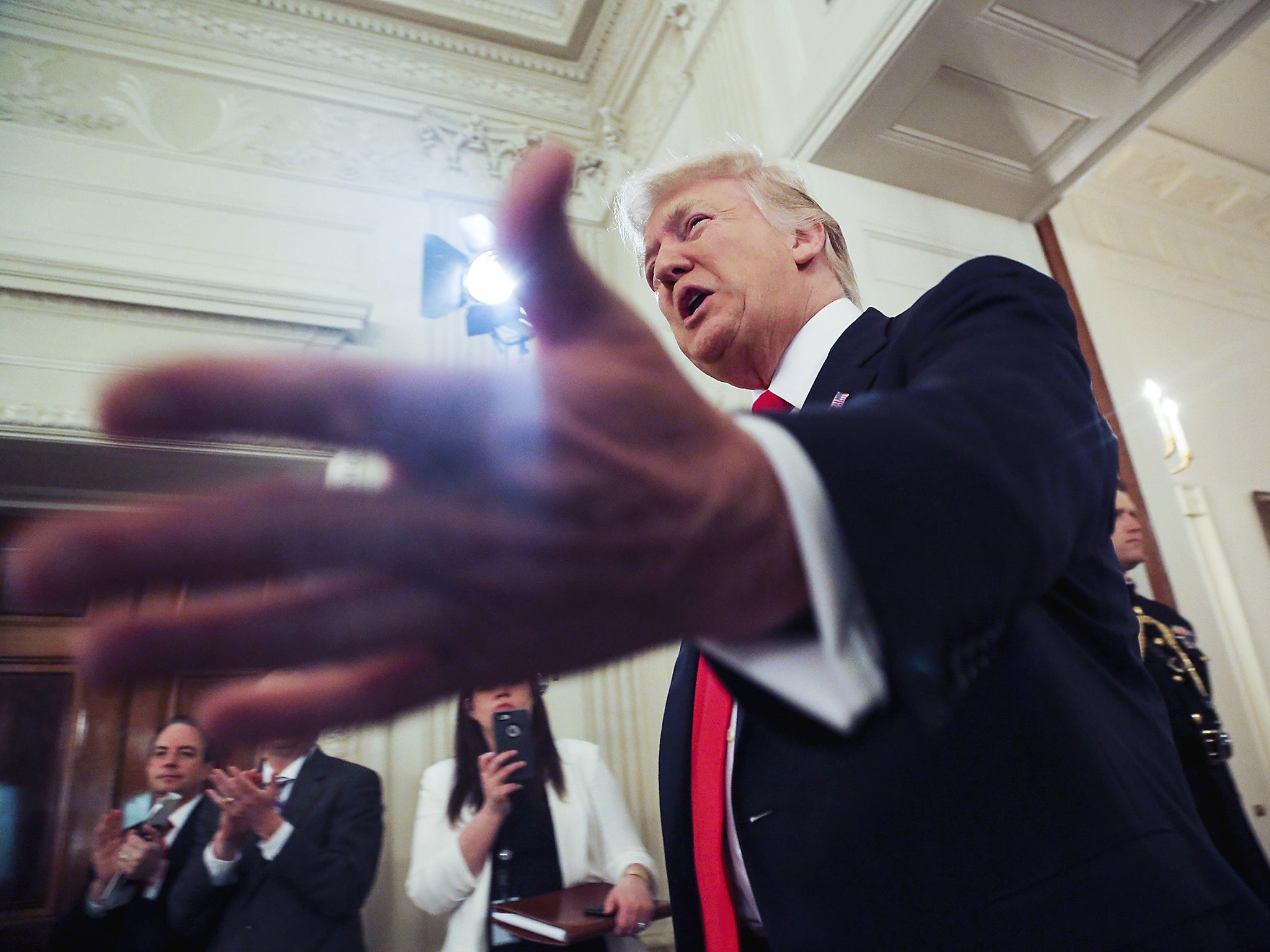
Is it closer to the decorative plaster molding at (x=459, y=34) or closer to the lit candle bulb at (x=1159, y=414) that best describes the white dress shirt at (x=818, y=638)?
the lit candle bulb at (x=1159, y=414)

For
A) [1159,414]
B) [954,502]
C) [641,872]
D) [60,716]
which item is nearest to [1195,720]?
[1159,414]

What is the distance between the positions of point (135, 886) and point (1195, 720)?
107 inches

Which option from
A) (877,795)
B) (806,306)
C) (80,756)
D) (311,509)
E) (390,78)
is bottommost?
(877,795)

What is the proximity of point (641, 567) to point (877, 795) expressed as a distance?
424 mm

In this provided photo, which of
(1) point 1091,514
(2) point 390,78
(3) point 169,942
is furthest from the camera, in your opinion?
(2) point 390,78

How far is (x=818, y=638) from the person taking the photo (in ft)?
1.09

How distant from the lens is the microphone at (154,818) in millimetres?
1991

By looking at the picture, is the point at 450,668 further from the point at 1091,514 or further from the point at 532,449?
the point at 1091,514

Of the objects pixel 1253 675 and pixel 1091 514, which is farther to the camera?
pixel 1253 675

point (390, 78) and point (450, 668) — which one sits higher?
point (390, 78)

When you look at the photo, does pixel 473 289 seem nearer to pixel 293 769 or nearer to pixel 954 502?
pixel 293 769

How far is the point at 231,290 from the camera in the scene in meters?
2.94

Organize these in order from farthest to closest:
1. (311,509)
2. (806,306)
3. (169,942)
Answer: (169,942), (806,306), (311,509)

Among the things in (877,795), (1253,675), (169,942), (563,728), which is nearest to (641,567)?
(877,795)
